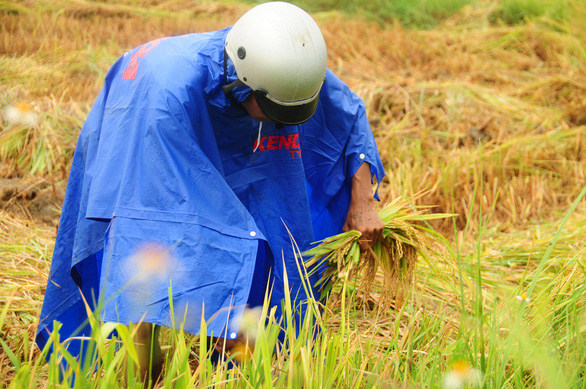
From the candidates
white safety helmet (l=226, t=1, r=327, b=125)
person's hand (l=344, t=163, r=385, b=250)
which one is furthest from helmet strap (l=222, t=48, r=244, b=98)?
person's hand (l=344, t=163, r=385, b=250)

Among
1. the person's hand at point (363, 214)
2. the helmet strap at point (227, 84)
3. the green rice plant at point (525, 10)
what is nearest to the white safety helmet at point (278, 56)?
the helmet strap at point (227, 84)

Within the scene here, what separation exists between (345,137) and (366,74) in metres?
3.79

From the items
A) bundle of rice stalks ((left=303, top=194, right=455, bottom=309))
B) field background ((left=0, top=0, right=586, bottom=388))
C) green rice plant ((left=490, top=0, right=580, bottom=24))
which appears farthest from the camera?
green rice plant ((left=490, top=0, right=580, bottom=24))

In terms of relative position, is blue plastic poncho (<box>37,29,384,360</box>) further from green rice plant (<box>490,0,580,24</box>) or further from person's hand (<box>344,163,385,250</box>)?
green rice plant (<box>490,0,580,24</box>)

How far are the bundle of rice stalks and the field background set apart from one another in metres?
0.09

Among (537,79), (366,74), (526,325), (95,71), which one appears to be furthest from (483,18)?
(526,325)

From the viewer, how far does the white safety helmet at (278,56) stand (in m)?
1.74

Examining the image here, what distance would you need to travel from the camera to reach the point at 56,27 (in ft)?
20.9

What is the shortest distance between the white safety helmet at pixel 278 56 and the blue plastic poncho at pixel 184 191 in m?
0.09

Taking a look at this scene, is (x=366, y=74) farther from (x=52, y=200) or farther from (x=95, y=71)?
(x=52, y=200)

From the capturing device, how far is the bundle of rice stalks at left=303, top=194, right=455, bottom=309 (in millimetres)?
2182

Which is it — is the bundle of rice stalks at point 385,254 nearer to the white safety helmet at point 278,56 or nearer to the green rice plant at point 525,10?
the white safety helmet at point 278,56

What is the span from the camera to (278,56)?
1732 millimetres

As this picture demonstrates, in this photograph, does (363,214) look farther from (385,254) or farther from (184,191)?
(184,191)
